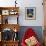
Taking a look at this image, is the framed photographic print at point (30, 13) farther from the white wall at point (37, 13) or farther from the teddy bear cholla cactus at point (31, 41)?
the teddy bear cholla cactus at point (31, 41)

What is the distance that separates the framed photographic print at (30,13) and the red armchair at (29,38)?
18.6 inches

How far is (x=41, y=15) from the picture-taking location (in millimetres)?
5922

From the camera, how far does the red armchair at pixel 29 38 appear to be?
5457 millimetres

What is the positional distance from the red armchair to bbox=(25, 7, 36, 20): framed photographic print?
18.6 inches

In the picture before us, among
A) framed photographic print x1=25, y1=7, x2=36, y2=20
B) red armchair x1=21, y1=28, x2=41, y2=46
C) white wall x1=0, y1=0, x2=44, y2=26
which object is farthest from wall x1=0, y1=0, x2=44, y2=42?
red armchair x1=21, y1=28, x2=41, y2=46

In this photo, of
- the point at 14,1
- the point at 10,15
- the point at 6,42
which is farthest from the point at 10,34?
the point at 14,1

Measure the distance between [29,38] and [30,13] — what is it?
3.28 ft

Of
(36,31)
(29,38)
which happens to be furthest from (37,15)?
(29,38)

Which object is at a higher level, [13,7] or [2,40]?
[13,7]

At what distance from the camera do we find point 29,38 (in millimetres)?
5531

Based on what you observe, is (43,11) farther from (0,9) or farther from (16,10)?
(0,9)

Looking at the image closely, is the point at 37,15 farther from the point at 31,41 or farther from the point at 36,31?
the point at 31,41

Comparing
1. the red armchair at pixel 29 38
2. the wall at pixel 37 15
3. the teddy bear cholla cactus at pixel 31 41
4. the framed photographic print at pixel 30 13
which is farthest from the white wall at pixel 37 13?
the teddy bear cholla cactus at pixel 31 41

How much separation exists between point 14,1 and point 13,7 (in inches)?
11.4
